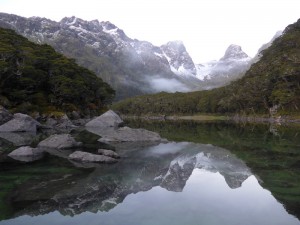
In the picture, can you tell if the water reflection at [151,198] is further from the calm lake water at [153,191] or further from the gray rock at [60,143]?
the gray rock at [60,143]

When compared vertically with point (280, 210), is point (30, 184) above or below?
below

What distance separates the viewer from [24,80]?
66688 mm

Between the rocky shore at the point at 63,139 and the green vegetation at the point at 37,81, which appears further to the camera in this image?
the green vegetation at the point at 37,81

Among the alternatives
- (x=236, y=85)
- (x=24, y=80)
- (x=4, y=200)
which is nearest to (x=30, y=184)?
(x=4, y=200)

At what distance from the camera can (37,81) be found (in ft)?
237

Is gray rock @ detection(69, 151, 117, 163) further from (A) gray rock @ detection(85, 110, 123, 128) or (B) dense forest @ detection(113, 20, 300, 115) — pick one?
(B) dense forest @ detection(113, 20, 300, 115)

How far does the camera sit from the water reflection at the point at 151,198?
46.3 ft

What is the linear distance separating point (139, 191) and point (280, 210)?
730cm

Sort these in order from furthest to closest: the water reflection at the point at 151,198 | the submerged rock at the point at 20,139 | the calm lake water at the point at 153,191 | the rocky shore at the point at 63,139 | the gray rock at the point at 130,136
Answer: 1. the gray rock at the point at 130,136
2. the submerged rock at the point at 20,139
3. the rocky shore at the point at 63,139
4. the calm lake water at the point at 153,191
5. the water reflection at the point at 151,198

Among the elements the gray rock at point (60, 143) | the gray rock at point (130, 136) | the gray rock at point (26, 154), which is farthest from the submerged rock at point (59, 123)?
the gray rock at point (26, 154)

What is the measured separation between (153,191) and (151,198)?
56.2 inches

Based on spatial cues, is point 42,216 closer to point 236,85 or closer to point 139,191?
point 139,191

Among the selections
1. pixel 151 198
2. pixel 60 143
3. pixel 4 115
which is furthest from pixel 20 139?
pixel 151 198

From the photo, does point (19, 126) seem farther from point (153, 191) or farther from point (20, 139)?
point (153, 191)
